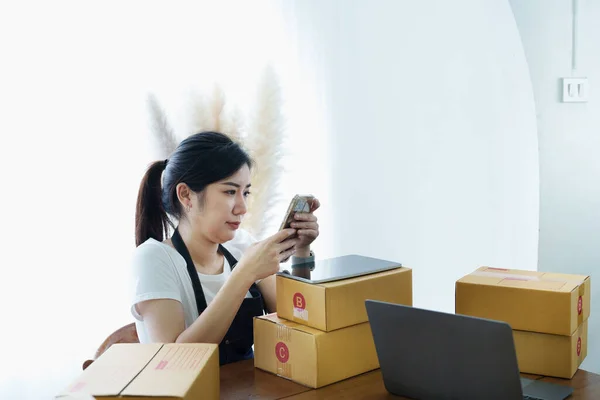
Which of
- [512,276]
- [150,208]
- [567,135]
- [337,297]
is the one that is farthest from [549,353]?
[567,135]

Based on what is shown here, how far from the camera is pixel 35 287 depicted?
6.64 feet

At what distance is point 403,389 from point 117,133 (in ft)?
4.60

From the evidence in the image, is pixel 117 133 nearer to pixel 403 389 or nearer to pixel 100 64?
pixel 100 64

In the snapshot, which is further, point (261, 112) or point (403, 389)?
point (261, 112)

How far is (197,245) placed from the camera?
182cm

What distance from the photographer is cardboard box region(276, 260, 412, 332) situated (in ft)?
4.31

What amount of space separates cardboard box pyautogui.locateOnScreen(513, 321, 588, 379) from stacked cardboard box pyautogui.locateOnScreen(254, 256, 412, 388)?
0.91 ft

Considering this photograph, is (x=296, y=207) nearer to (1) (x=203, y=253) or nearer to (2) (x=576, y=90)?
(1) (x=203, y=253)

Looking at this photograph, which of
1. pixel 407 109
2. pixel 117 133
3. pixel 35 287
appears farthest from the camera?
pixel 407 109

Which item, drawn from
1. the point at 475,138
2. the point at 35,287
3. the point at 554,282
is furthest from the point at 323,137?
the point at 554,282

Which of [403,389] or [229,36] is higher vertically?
[229,36]

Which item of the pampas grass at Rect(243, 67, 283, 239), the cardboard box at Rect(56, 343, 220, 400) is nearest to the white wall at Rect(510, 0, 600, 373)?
the pampas grass at Rect(243, 67, 283, 239)

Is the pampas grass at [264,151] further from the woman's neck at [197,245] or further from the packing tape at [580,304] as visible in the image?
the packing tape at [580,304]

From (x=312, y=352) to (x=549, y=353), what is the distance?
504 millimetres
